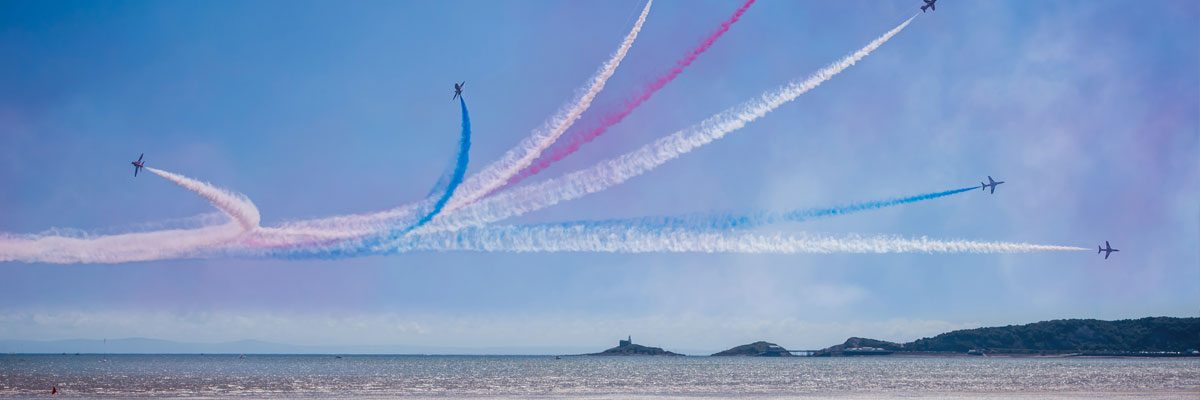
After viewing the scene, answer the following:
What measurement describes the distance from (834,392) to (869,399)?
9937 millimetres

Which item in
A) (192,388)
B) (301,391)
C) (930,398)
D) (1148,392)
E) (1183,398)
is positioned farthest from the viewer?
(192,388)

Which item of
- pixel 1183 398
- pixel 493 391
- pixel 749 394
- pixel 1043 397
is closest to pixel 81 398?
pixel 493 391

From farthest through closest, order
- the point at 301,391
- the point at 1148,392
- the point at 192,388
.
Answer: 1. the point at 192,388
2. the point at 301,391
3. the point at 1148,392

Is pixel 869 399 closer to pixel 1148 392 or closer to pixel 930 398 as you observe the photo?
pixel 930 398

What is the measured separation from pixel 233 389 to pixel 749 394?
46283 millimetres

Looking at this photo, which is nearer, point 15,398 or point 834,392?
point 15,398

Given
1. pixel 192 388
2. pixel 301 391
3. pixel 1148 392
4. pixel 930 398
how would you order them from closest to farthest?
pixel 930 398 → pixel 1148 392 → pixel 301 391 → pixel 192 388

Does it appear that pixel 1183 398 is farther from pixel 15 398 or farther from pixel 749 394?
pixel 15 398

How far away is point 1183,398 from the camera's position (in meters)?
62.5

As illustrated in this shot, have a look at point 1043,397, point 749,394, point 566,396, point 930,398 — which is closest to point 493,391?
point 566,396

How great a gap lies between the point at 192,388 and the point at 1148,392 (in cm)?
8261

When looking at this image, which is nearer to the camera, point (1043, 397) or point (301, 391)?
point (1043, 397)

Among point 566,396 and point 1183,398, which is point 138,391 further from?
point 1183,398

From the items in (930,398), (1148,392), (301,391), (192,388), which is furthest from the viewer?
(192,388)
